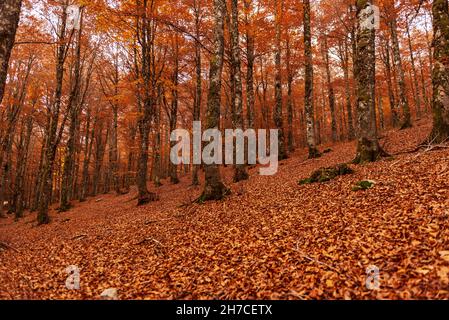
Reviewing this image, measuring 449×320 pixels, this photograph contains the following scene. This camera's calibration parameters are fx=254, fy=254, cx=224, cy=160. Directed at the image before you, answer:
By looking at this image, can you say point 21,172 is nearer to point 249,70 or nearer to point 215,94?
point 249,70

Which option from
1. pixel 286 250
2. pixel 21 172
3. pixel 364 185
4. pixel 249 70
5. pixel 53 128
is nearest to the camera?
pixel 286 250

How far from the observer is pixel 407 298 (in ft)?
9.26

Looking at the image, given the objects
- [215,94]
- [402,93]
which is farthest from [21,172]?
[402,93]

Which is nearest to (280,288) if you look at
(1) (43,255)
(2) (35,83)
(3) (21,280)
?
(3) (21,280)

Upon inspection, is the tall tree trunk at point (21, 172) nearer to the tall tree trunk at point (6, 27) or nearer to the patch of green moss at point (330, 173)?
the tall tree trunk at point (6, 27)

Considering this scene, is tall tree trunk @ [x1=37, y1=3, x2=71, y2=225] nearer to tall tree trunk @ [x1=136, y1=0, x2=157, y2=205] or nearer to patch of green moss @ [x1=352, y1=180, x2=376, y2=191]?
tall tree trunk @ [x1=136, y1=0, x2=157, y2=205]

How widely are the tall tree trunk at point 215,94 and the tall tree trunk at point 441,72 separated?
7.09 metres

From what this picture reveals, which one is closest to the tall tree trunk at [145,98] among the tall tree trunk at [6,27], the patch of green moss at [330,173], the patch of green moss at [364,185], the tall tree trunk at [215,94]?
the tall tree trunk at [215,94]

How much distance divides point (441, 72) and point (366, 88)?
2109 mm

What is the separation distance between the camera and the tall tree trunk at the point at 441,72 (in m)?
7.98

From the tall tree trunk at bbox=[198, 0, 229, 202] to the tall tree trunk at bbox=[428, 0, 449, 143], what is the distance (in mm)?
7094

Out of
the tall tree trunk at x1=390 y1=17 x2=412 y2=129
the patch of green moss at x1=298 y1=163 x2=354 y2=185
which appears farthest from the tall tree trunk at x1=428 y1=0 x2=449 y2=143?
the tall tree trunk at x1=390 y1=17 x2=412 y2=129

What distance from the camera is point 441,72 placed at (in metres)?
8.04
